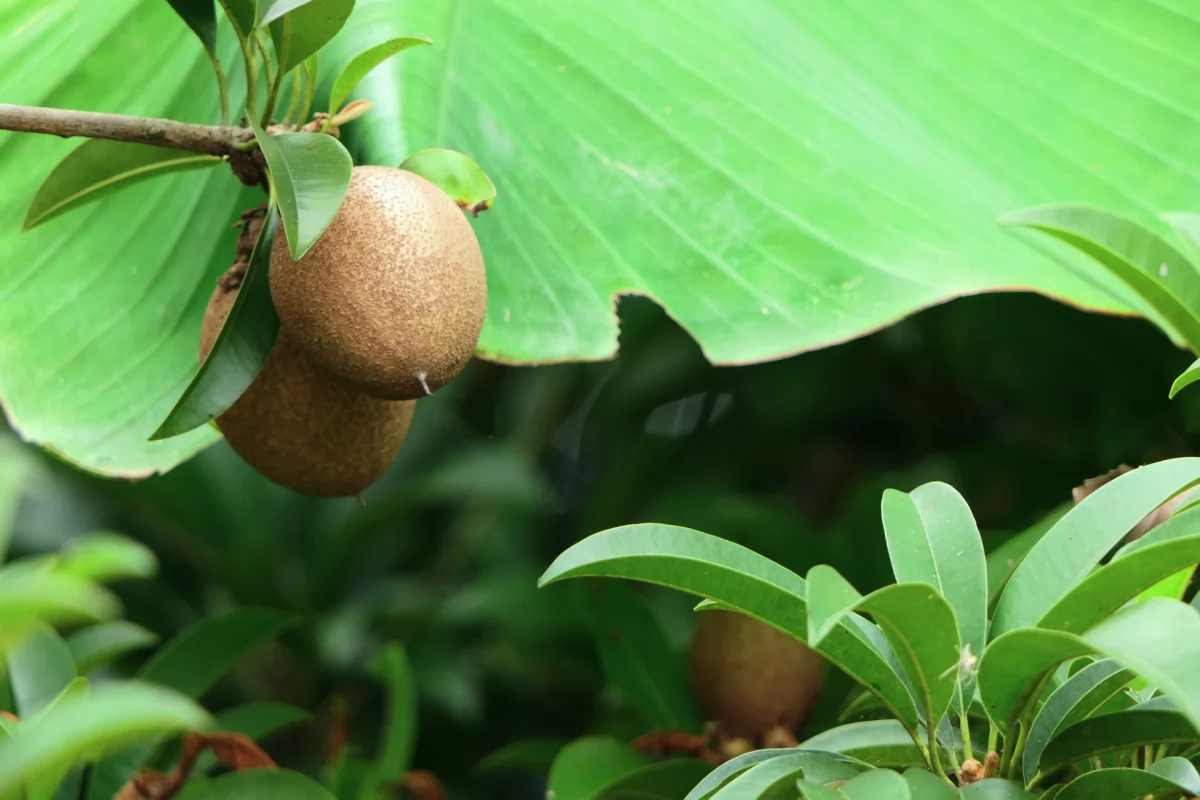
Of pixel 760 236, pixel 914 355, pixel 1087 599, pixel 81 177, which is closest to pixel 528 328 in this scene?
pixel 760 236

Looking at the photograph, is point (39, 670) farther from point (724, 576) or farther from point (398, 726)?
point (724, 576)

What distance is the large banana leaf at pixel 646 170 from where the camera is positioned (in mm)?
844

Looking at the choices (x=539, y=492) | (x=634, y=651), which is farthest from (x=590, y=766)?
(x=539, y=492)

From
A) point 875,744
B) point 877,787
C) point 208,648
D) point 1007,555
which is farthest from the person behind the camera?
point 208,648

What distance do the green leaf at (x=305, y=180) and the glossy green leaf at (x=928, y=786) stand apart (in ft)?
1.22

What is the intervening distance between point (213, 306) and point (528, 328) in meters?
0.23

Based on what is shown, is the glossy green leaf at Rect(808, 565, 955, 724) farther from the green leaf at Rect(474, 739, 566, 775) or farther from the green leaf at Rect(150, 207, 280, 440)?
the green leaf at Rect(474, 739, 566, 775)

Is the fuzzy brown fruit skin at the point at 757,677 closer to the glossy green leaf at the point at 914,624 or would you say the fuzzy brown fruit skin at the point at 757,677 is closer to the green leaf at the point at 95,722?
the glossy green leaf at the point at 914,624

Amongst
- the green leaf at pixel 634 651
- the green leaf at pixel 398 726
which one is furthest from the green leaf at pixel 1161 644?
the green leaf at pixel 398 726

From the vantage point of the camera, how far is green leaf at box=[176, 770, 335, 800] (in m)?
0.74

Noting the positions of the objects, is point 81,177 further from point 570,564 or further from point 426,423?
point 426,423

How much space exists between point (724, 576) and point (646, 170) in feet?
1.52

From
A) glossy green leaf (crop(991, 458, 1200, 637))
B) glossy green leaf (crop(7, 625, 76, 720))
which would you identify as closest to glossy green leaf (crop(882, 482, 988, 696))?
glossy green leaf (crop(991, 458, 1200, 637))

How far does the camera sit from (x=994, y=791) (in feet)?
1.66
